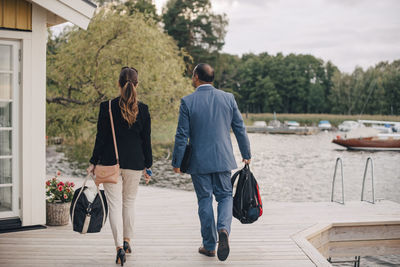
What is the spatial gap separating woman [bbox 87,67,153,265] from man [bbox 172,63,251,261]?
32 cm

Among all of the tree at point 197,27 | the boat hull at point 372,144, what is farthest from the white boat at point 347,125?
the tree at point 197,27

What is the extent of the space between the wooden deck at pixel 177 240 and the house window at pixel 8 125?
1.50ft

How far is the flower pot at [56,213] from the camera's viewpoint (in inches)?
212

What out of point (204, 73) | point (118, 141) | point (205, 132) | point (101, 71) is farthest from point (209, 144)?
point (101, 71)

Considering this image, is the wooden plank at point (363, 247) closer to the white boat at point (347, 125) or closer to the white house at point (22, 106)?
the white house at point (22, 106)

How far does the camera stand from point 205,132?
4078 millimetres

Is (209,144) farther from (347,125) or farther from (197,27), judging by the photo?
(347,125)

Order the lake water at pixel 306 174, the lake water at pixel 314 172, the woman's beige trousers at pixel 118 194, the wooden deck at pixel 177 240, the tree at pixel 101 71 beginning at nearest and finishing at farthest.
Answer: the woman's beige trousers at pixel 118 194, the wooden deck at pixel 177 240, the tree at pixel 101 71, the lake water at pixel 306 174, the lake water at pixel 314 172

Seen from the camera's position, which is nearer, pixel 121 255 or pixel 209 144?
pixel 121 255

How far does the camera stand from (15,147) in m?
5.18

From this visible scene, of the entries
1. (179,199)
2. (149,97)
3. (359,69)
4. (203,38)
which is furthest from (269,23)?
(179,199)

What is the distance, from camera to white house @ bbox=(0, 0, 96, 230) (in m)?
5.11

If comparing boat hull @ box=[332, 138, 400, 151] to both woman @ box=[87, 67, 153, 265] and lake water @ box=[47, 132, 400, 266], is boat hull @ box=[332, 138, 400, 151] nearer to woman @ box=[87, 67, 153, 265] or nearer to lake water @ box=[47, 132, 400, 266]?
lake water @ box=[47, 132, 400, 266]

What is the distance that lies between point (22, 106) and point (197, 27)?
132 feet
